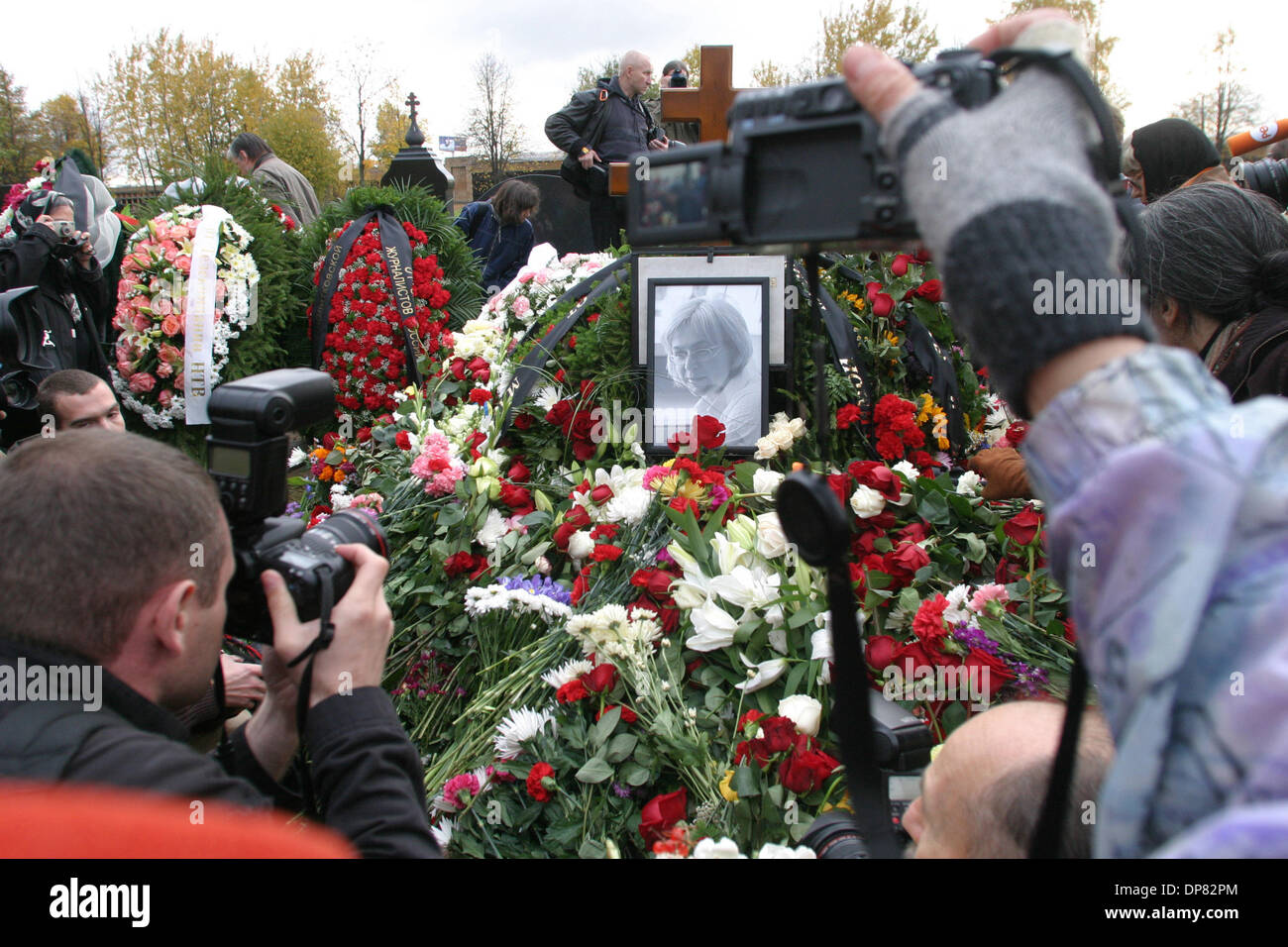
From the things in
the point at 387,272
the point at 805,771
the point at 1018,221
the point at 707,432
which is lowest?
the point at 805,771

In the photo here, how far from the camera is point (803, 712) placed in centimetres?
188

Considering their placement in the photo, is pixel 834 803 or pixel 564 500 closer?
pixel 834 803

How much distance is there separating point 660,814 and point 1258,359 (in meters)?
1.68

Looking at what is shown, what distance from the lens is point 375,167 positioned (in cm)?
2739

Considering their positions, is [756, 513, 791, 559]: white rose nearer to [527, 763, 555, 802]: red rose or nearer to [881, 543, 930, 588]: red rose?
[881, 543, 930, 588]: red rose

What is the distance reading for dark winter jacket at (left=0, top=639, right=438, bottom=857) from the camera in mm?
979

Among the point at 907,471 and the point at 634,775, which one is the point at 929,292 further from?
the point at 634,775

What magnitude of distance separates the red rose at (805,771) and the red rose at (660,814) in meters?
0.21

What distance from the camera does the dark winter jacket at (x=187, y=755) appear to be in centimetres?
98

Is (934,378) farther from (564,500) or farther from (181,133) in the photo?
(181,133)

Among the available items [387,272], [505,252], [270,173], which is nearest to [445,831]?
[387,272]

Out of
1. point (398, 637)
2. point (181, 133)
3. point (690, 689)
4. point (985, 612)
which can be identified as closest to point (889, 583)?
point (985, 612)

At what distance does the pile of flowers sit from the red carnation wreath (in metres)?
0.60

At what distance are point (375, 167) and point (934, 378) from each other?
2761cm
